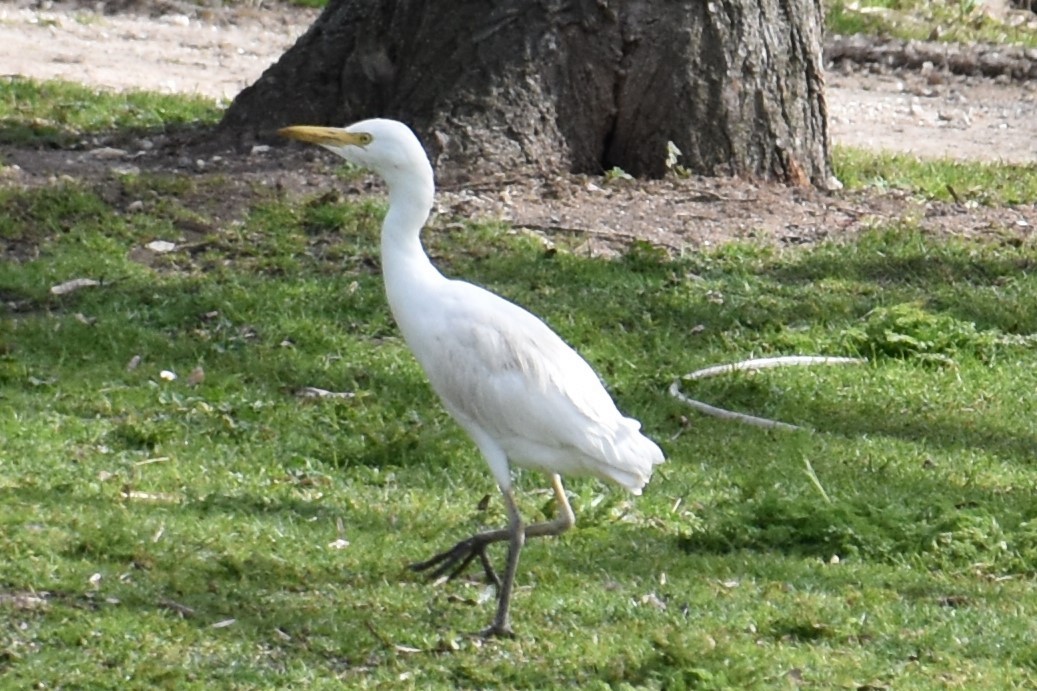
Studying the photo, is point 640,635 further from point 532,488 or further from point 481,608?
point 532,488

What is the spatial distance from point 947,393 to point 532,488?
2.17 m

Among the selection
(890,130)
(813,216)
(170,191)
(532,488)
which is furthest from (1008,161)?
(532,488)

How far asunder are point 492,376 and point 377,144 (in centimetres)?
83

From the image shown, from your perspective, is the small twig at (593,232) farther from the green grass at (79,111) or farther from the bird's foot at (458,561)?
the bird's foot at (458,561)

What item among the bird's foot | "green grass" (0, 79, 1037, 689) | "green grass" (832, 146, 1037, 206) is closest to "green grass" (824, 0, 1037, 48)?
"green grass" (832, 146, 1037, 206)

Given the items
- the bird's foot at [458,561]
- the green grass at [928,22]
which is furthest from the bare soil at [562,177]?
the bird's foot at [458,561]

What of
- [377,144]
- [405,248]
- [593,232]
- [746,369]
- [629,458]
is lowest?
[746,369]

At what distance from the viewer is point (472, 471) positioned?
6867 millimetres

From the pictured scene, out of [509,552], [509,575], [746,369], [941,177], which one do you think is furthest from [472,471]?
[941,177]

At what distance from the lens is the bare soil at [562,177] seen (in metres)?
9.48

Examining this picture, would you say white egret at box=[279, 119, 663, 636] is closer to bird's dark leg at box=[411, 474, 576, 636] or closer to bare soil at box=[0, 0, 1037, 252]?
bird's dark leg at box=[411, 474, 576, 636]

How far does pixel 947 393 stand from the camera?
7934mm

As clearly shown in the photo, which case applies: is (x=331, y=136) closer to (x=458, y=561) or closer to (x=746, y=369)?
(x=458, y=561)

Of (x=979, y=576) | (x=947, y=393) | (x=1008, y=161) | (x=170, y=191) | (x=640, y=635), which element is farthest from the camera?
(x=1008, y=161)
